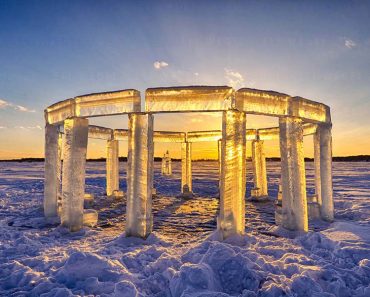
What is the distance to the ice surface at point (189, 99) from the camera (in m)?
7.15

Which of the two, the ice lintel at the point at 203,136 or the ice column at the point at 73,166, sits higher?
the ice lintel at the point at 203,136

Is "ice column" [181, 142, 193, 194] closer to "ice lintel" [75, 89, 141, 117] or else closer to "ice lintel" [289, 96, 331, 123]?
"ice lintel" [289, 96, 331, 123]

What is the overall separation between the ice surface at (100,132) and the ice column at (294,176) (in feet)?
36.5

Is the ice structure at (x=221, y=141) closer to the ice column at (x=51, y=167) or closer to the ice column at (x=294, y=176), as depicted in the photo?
the ice column at (x=294, y=176)

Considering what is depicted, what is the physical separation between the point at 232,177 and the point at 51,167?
7.16 m

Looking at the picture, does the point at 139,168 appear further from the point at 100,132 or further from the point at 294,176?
the point at 100,132

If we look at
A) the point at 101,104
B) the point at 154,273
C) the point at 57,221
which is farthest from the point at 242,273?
the point at 57,221

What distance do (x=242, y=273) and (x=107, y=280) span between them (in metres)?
2.73

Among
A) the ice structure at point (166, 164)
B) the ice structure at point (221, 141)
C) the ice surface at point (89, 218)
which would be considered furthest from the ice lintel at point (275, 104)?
the ice structure at point (166, 164)

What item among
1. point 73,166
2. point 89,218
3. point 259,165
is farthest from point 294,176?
point 259,165

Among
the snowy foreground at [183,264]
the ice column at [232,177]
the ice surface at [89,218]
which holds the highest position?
the ice column at [232,177]

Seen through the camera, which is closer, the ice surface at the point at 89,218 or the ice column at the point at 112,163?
the ice surface at the point at 89,218

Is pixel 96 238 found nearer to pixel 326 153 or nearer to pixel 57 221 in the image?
pixel 57 221

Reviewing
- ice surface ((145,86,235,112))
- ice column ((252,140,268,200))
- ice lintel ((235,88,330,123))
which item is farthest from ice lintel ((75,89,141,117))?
ice column ((252,140,268,200))
